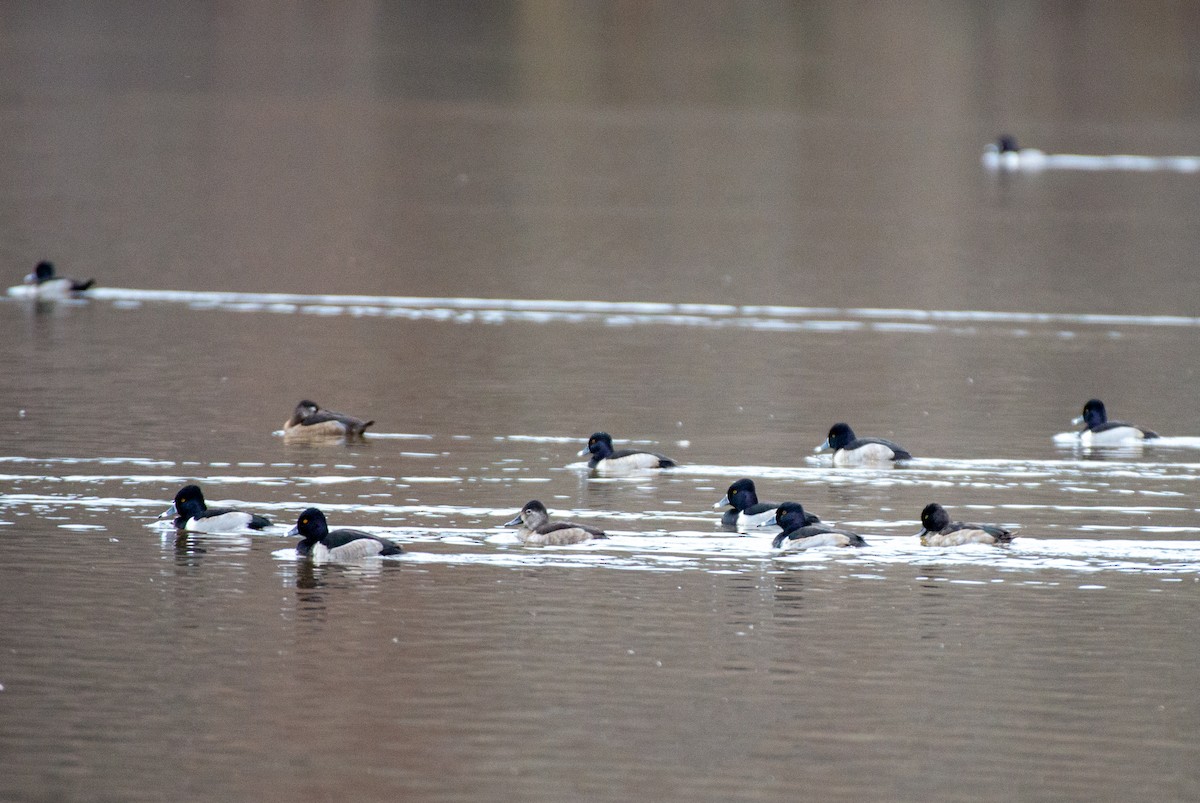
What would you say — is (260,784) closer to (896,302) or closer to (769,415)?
(769,415)

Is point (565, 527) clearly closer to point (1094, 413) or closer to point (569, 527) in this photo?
point (569, 527)

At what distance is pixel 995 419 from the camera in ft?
89.1

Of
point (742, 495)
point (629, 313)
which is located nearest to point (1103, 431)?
point (742, 495)

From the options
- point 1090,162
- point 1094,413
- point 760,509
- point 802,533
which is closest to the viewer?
point 802,533

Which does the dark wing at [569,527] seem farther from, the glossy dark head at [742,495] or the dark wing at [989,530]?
the dark wing at [989,530]

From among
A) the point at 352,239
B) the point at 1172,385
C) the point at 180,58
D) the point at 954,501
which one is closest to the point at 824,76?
the point at 180,58

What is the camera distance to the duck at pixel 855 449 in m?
23.2

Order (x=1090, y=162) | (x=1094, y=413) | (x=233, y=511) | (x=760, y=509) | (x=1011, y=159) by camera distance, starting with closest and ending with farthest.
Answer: (x=233, y=511), (x=760, y=509), (x=1094, y=413), (x=1011, y=159), (x=1090, y=162)

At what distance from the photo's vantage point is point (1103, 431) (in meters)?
25.0

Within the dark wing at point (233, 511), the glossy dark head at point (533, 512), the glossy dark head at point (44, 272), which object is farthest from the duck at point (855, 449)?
the glossy dark head at point (44, 272)

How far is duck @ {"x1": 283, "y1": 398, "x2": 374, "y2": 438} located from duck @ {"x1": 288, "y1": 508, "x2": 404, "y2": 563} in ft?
19.5

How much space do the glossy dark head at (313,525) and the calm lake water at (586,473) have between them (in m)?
0.30

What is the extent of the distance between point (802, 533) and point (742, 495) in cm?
115

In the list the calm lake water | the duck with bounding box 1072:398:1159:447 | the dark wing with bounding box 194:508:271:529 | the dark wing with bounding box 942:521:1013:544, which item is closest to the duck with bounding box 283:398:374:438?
the calm lake water
